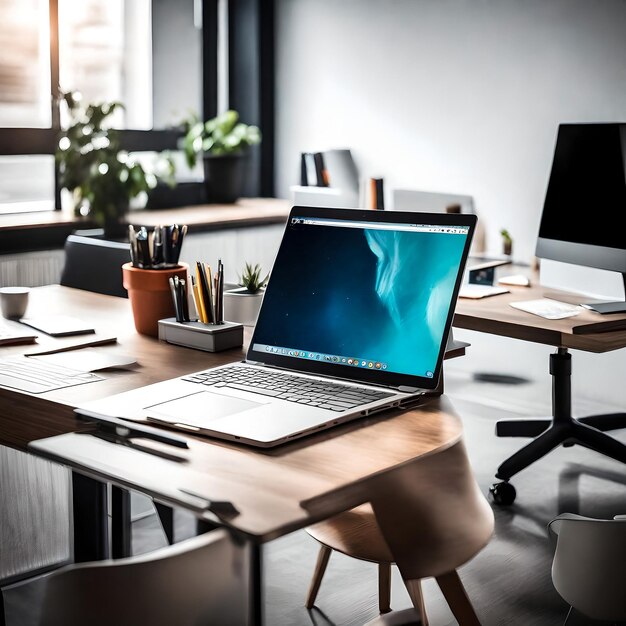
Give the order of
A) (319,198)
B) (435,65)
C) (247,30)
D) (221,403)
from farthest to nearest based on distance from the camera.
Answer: (247,30) → (319,198) → (435,65) → (221,403)

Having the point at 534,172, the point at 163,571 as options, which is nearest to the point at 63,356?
the point at 163,571

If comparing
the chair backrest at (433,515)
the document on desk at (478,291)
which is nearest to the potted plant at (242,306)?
the chair backrest at (433,515)

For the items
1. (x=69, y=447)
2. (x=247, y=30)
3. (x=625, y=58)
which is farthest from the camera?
(x=247, y=30)

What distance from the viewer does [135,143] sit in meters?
5.04

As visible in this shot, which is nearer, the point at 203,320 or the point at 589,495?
the point at 203,320

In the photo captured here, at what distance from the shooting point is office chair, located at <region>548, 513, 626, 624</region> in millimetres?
1409

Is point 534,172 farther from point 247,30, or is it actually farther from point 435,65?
point 247,30

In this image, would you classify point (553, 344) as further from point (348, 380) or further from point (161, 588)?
point (161, 588)

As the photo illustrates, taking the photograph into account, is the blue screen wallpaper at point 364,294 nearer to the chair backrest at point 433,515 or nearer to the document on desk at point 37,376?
the chair backrest at point 433,515

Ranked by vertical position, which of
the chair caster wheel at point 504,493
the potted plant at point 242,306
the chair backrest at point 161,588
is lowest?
the chair caster wheel at point 504,493

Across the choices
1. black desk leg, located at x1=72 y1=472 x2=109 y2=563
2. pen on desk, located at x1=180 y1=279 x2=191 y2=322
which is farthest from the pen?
Result: pen on desk, located at x1=180 y1=279 x2=191 y2=322

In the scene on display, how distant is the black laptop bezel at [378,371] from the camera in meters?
1.53

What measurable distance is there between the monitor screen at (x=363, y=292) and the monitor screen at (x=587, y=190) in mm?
1615

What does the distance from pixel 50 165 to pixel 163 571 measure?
4.00m
